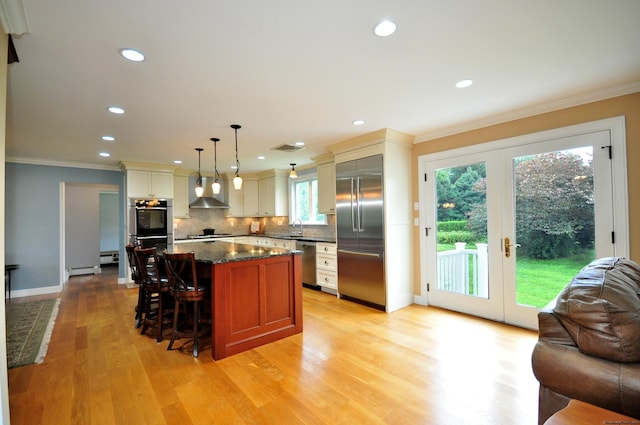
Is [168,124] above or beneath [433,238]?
above

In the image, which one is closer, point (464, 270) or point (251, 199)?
point (464, 270)

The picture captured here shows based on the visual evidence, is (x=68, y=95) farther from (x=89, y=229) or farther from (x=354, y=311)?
(x=89, y=229)

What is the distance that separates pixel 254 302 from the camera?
9.96 ft

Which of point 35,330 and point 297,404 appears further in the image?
point 35,330

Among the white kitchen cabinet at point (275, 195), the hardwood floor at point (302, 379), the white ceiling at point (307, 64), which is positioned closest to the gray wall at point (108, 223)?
the white kitchen cabinet at point (275, 195)

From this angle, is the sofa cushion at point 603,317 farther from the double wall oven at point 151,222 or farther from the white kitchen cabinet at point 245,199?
the white kitchen cabinet at point 245,199

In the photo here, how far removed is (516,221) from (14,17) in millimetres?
4502

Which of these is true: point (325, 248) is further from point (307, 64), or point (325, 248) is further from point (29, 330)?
point (29, 330)

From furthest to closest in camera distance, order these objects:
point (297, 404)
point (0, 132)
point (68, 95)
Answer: point (68, 95)
point (297, 404)
point (0, 132)

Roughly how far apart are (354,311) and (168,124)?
3404mm

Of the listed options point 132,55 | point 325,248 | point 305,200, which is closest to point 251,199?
point 305,200

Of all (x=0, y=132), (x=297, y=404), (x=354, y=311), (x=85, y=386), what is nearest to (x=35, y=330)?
(x=85, y=386)

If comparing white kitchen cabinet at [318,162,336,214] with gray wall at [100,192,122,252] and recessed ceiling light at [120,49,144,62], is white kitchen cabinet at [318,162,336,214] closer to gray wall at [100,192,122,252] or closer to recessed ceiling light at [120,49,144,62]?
recessed ceiling light at [120,49,144,62]

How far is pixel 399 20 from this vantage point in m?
1.73
